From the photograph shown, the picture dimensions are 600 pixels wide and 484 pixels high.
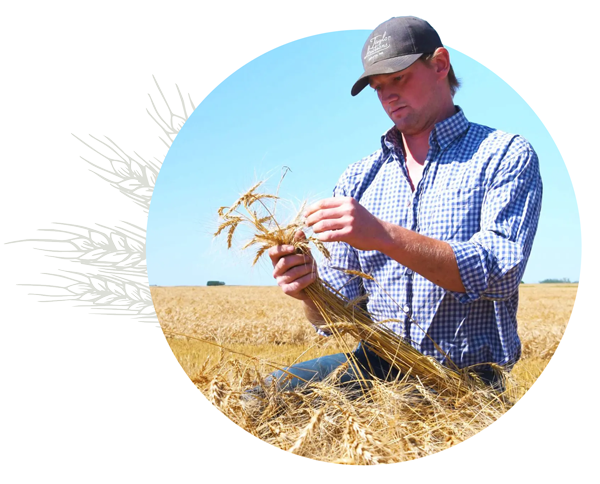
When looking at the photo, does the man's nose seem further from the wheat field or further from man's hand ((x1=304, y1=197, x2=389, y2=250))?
the wheat field

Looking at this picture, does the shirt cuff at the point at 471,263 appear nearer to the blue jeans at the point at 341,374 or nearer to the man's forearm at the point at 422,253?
the man's forearm at the point at 422,253

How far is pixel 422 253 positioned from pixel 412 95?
32.0 inches

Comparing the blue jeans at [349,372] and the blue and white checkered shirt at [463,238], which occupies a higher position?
the blue and white checkered shirt at [463,238]

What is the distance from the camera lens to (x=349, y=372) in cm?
198

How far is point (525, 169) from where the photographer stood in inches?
71.0

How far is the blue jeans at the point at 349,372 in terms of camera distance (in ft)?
6.20

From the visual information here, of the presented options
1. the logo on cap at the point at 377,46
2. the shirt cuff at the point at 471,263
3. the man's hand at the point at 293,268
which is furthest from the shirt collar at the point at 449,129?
the man's hand at the point at 293,268

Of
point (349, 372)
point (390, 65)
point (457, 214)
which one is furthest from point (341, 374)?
point (390, 65)

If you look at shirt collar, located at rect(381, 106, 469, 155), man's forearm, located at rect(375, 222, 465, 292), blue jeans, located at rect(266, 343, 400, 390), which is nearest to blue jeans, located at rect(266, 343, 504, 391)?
blue jeans, located at rect(266, 343, 400, 390)

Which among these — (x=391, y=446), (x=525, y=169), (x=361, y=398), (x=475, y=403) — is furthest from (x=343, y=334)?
(x=525, y=169)

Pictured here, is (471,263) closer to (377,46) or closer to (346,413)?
(346,413)

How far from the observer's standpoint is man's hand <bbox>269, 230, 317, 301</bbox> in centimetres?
180

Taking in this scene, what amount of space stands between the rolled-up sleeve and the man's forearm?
0.03 m

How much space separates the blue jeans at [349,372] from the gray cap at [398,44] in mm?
1128
